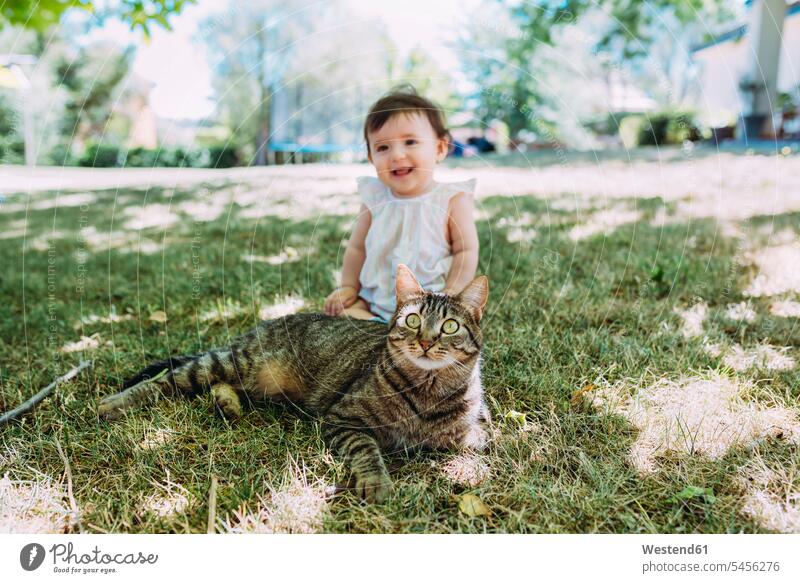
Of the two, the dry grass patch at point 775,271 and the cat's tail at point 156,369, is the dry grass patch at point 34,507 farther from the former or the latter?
the dry grass patch at point 775,271

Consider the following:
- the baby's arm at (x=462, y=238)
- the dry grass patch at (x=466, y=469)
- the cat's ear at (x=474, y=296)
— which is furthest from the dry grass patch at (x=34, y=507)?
the baby's arm at (x=462, y=238)

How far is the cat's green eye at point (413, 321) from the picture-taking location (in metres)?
2.38

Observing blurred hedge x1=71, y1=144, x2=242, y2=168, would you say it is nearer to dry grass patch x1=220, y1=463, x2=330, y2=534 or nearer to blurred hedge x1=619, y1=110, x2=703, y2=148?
dry grass patch x1=220, y1=463, x2=330, y2=534

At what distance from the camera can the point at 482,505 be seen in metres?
1.98

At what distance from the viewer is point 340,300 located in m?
3.49

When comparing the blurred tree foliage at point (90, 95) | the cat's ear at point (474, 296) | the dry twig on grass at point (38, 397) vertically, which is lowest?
the dry twig on grass at point (38, 397)

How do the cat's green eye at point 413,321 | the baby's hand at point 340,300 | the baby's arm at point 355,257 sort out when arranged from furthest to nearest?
the baby's arm at point 355,257 → the baby's hand at point 340,300 → the cat's green eye at point 413,321

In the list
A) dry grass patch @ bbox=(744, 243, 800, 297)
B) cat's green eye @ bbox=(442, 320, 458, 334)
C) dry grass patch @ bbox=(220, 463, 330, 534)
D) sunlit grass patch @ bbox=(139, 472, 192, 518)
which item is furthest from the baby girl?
dry grass patch @ bbox=(744, 243, 800, 297)

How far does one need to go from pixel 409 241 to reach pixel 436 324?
3.67ft

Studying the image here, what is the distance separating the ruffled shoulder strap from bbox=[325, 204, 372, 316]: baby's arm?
0.05 metres

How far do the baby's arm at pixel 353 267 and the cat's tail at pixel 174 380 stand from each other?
2.57 ft

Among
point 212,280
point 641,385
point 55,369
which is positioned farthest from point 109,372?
point 641,385
